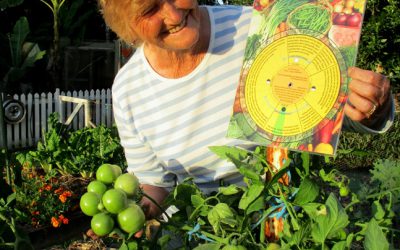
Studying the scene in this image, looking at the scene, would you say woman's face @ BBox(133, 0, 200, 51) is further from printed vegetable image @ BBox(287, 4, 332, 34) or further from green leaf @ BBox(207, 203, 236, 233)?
green leaf @ BBox(207, 203, 236, 233)

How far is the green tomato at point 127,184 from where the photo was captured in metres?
0.92

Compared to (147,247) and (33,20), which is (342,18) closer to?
(147,247)

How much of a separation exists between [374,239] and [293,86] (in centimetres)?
31

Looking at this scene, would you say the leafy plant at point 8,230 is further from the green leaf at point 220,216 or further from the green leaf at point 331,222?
the green leaf at point 331,222

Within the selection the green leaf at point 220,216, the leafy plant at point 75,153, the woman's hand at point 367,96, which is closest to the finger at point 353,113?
the woman's hand at point 367,96

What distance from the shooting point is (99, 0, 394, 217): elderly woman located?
150 cm

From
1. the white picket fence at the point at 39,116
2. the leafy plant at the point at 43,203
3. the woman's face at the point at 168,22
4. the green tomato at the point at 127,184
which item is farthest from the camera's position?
the white picket fence at the point at 39,116

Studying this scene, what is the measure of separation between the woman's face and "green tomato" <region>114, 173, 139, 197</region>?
54 cm

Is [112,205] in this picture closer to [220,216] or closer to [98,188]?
[98,188]

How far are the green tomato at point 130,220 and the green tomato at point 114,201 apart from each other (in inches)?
0.4

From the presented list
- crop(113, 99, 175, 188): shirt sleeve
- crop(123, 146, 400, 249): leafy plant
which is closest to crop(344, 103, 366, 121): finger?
crop(123, 146, 400, 249): leafy plant

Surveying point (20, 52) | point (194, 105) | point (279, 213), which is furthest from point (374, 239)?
point (20, 52)

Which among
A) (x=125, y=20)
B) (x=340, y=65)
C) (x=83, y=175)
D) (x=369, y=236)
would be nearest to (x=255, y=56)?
(x=340, y=65)

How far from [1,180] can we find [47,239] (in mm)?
3146
